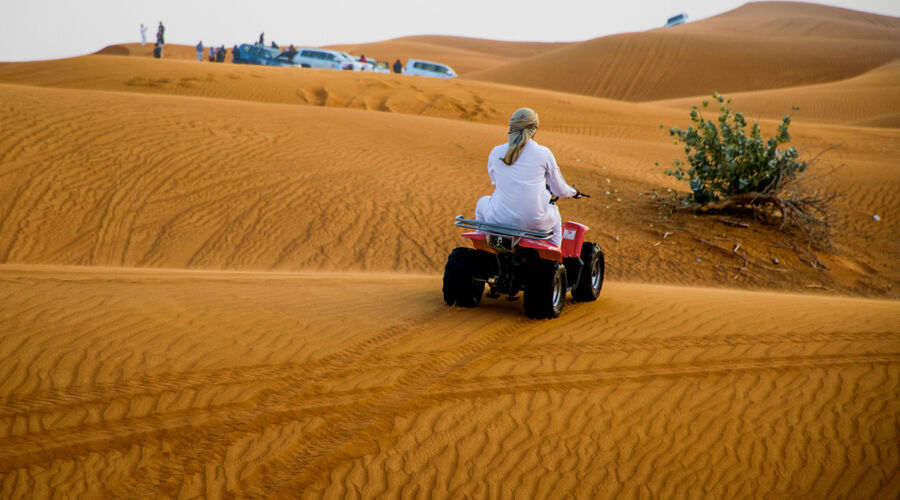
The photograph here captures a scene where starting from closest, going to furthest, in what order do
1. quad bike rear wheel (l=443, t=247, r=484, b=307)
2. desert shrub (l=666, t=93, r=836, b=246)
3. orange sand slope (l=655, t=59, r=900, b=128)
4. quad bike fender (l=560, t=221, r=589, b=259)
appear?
1. quad bike rear wheel (l=443, t=247, r=484, b=307)
2. quad bike fender (l=560, t=221, r=589, b=259)
3. desert shrub (l=666, t=93, r=836, b=246)
4. orange sand slope (l=655, t=59, r=900, b=128)

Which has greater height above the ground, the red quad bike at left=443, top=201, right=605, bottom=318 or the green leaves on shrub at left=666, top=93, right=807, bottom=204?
the green leaves on shrub at left=666, top=93, right=807, bottom=204

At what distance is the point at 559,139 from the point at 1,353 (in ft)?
51.1

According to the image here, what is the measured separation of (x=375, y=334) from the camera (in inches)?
247

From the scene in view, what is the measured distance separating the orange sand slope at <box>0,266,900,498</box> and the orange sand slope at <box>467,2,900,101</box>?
40.3 metres

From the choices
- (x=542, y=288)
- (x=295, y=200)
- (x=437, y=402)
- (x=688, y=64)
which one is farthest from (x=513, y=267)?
(x=688, y=64)

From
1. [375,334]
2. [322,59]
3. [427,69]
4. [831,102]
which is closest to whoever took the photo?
[375,334]

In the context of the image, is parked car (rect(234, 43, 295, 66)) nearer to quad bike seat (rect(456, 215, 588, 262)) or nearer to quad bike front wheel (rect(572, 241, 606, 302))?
quad bike front wheel (rect(572, 241, 606, 302))

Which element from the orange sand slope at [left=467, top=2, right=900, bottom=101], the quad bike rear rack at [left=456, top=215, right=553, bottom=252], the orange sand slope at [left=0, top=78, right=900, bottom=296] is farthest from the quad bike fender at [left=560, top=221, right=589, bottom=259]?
the orange sand slope at [left=467, top=2, right=900, bottom=101]

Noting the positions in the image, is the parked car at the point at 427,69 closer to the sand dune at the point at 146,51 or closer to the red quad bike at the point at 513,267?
the sand dune at the point at 146,51

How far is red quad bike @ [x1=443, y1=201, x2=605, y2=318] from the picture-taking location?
21.3ft

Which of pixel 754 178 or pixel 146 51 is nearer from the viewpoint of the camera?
pixel 754 178

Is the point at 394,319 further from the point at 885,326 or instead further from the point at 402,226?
the point at 402,226

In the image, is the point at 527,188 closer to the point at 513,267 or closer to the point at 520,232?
the point at 520,232

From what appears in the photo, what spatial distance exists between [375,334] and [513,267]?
1.40m
